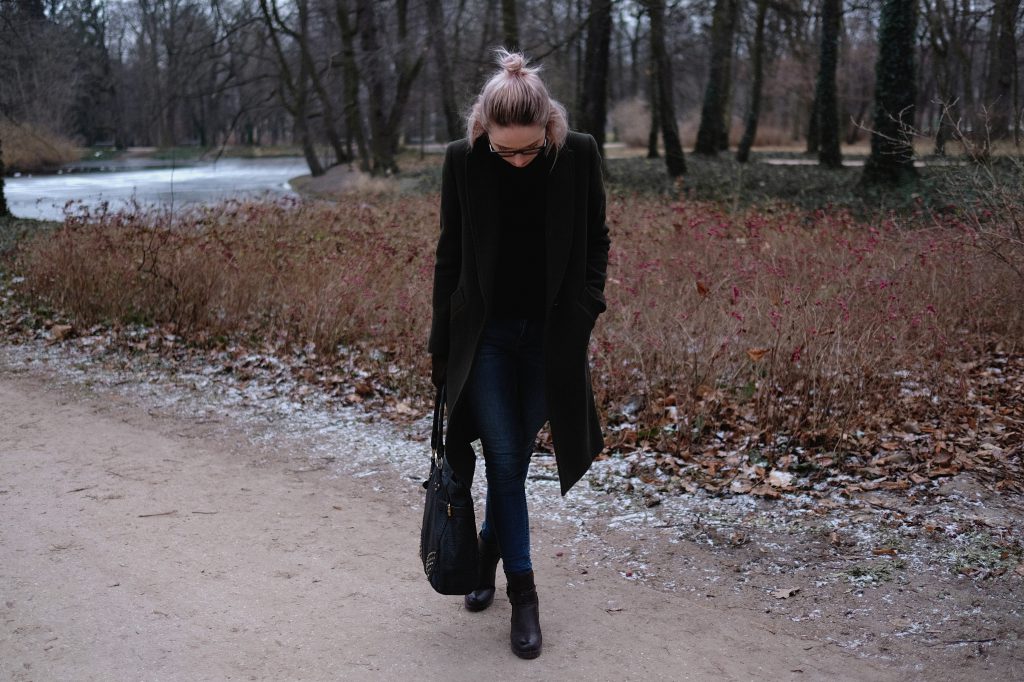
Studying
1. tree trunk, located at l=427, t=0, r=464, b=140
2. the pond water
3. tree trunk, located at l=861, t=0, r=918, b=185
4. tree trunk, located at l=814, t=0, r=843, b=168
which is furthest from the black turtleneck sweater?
tree trunk, located at l=814, t=0, r=843, b=168


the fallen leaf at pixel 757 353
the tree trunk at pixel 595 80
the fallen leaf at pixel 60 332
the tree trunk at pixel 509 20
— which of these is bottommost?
the fallen leaf at pixel 60 332

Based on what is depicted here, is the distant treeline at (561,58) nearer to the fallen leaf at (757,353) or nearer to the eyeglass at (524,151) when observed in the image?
the fallen leaf at (757,353)

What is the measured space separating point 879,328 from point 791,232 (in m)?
3.70

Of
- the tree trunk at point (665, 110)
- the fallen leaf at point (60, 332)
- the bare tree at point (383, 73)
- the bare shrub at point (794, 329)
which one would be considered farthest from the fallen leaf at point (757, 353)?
the bare tree at point (383, 73)

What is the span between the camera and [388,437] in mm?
5926

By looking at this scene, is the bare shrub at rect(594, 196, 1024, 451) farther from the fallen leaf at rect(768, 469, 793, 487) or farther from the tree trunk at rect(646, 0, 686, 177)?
the tree trunk at rect(646, 0, 686, 177)

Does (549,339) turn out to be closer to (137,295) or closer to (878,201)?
(137,295)

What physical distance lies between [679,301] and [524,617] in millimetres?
3864

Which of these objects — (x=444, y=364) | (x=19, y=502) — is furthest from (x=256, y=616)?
(x=19, y=502)

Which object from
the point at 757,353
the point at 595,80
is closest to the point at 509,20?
the point at 595,80

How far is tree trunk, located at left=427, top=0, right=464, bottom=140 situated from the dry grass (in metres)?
6.22

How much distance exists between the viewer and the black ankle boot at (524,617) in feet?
10.9

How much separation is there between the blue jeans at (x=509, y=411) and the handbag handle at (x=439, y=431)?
6.8 inches

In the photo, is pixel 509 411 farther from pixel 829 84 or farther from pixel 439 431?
pixel 829 84
